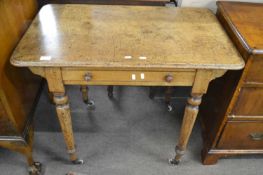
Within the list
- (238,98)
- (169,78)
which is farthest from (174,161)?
(169,78)

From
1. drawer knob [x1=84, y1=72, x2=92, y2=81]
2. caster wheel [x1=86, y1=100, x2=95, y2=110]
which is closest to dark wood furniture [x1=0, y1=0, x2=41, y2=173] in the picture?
drawer knob [x1=84, y1=72, x2=92, y2=81]

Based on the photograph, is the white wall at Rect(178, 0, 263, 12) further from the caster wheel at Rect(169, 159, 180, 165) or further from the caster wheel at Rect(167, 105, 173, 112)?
the caster wheel at Rect(169, 159, 180, 165)

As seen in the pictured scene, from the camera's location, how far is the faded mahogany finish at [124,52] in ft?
3.22

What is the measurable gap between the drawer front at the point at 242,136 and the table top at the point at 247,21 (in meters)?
0.44

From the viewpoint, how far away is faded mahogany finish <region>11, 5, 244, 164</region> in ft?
3.22

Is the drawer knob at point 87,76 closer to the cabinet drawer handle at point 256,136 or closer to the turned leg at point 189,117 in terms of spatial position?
the turned leg at point 189,117

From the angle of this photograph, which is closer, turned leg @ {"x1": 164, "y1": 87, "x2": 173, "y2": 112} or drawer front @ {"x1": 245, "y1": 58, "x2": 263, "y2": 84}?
drawer front @ {"x1": 245, "y1": 58, "x2": 263, "y2": 84}

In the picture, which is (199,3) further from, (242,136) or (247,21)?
(242,136)

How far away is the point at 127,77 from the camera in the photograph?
3.39 ft

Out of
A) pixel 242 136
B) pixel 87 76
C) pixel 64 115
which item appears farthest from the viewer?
pixel 242 136

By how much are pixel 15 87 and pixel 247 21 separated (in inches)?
43.9

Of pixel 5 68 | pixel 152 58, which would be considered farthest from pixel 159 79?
pixel 5 68

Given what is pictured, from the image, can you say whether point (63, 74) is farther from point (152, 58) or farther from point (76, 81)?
point (152, 58)

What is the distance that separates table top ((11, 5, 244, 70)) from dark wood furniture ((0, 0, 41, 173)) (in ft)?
0.25
